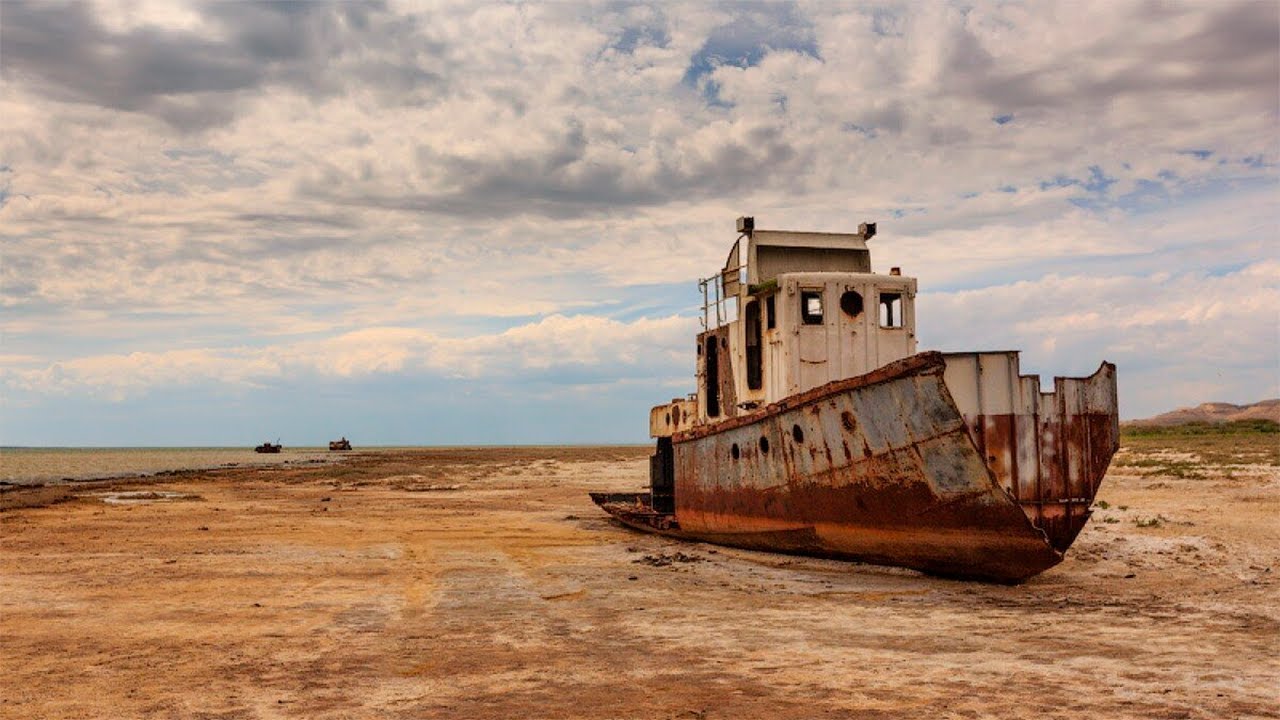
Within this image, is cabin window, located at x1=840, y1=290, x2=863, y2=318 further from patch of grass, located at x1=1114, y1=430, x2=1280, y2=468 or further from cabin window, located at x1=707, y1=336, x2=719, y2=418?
patch of grass, located at x1=1114, y1=430, x2=1280, y2=468

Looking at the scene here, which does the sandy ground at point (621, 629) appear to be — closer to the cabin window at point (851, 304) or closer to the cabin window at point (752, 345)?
the cabin window at point (752, 345)

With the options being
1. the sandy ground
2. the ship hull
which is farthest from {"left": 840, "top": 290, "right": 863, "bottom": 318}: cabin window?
the sandy ground

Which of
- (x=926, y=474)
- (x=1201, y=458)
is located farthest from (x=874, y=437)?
(x=1201, y=458)

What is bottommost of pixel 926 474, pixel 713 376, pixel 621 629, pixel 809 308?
pixel 621 629

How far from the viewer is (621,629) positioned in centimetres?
918

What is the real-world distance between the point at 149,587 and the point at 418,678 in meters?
6.76

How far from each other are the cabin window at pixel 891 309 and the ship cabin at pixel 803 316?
0.02 meters

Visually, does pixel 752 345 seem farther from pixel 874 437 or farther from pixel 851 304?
pixel 874 437

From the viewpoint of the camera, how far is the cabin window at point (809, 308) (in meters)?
15.1

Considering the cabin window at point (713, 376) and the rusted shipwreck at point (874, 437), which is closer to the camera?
the rusted shipwreck at point (874, 437)

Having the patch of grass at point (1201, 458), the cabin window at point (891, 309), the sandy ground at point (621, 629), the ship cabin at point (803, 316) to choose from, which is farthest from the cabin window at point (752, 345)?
the patch of grass at point (1201, 458)

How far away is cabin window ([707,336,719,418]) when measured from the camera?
1856cm

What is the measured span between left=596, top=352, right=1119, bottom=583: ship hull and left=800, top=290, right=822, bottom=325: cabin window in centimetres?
206

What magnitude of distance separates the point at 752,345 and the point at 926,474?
5923 mm
